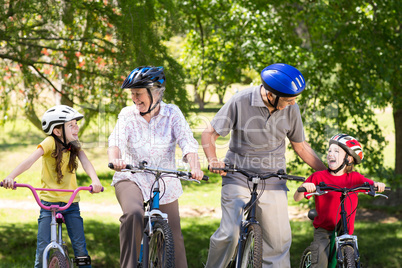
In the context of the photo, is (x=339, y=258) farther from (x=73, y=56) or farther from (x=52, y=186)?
(x=73, y=56)

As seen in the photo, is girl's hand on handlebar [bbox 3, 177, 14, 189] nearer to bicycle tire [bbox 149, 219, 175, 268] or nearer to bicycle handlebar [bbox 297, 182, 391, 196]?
bicycle tire [bbox 149, 219, 175, 268]

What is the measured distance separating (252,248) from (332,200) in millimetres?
962

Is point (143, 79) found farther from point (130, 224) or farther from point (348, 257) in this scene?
point (348, 257)

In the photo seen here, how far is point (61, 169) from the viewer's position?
450 centimetres

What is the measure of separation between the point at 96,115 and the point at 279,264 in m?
5.07

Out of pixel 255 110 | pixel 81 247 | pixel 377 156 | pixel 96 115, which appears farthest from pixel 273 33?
pixel 81 247

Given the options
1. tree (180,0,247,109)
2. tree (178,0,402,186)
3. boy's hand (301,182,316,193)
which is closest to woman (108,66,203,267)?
boy's hand (301,182,316,193)

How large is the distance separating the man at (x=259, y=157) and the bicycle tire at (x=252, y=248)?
216 millimetres

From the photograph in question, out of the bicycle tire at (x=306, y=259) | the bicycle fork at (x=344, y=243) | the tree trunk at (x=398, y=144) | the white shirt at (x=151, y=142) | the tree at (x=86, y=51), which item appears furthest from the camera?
the tree trunk at (x=398, y=144)

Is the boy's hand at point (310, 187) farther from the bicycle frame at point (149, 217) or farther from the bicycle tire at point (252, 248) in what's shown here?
the bicycle frame at point (149, 217)

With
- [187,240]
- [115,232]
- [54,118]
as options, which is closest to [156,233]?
[54,118]

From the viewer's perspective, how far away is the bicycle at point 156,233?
12.0 ft

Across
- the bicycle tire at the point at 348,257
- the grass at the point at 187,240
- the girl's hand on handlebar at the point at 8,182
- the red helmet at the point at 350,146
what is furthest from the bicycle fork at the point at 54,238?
the grass at the point at 187,240

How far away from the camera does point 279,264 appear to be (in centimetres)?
426
